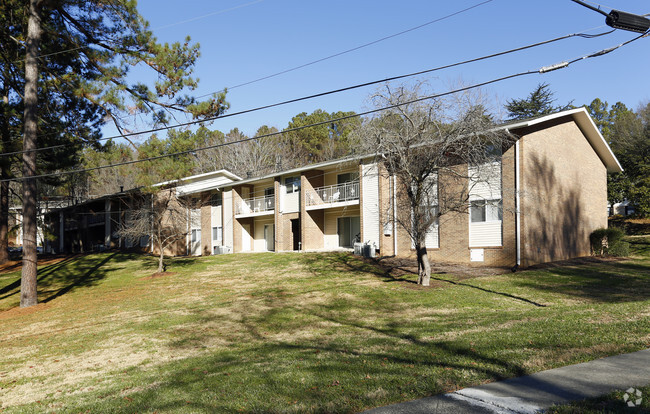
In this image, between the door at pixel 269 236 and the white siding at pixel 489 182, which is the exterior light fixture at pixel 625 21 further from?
the door at pixel 269 236

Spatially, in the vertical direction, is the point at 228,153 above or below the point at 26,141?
above

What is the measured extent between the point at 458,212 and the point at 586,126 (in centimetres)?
1149

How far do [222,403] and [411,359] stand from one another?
3.17 metres

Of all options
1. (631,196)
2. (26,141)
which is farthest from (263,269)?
(631,196)

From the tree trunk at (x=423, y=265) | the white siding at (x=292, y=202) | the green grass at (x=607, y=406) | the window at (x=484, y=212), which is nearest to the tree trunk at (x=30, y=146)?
the tree trunk at (x=423, y=265)

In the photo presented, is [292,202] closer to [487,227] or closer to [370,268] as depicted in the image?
[370,268]

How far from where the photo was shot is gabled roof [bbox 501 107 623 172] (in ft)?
65.9

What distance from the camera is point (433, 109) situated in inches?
635

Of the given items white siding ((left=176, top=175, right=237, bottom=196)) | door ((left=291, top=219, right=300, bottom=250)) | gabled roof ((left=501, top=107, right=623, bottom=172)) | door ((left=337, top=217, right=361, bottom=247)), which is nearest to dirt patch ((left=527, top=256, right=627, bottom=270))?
gabled roof ((left=501, top=107, right=623, bottom=172))

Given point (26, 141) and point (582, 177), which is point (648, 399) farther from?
point (582, 177)

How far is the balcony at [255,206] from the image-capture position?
34688mm

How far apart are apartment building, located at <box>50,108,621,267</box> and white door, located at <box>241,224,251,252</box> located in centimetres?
8

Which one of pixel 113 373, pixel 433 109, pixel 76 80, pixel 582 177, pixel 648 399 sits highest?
pixel 76 80

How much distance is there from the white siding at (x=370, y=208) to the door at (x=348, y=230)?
3.05 metres
